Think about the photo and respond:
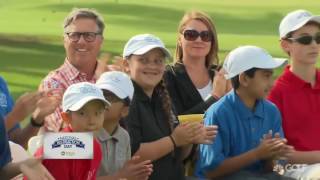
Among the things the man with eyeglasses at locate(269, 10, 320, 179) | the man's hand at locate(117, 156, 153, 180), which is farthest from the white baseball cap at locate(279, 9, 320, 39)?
the man's hand at locate(117, 156, 153, 180)

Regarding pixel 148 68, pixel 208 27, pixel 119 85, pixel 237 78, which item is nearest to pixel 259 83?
pixel 237 78

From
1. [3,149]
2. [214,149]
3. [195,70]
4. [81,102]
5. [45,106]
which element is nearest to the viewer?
[3,149]

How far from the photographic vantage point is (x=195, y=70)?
675 centimetres

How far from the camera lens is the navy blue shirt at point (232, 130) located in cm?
557

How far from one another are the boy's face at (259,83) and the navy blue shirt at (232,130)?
3.3 inches

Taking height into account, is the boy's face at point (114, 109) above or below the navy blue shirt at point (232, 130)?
above

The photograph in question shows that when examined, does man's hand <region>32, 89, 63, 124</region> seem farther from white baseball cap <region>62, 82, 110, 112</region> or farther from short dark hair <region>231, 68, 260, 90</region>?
short dark hair <region>231, 68, 260, 90</region>

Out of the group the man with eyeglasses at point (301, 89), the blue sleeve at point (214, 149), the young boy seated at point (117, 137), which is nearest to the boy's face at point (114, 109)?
the young boy seated at point (117, 137)

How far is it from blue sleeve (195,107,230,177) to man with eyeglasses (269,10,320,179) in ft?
1.75

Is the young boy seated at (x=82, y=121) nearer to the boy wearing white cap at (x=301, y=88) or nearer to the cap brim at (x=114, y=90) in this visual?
the cap brim at (x=114, y=90)

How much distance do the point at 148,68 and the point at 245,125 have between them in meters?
0.69

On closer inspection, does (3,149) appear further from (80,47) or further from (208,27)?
(208,27)

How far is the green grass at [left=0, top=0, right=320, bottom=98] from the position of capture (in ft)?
55.6

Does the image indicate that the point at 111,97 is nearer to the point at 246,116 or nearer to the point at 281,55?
the point at 246,116
